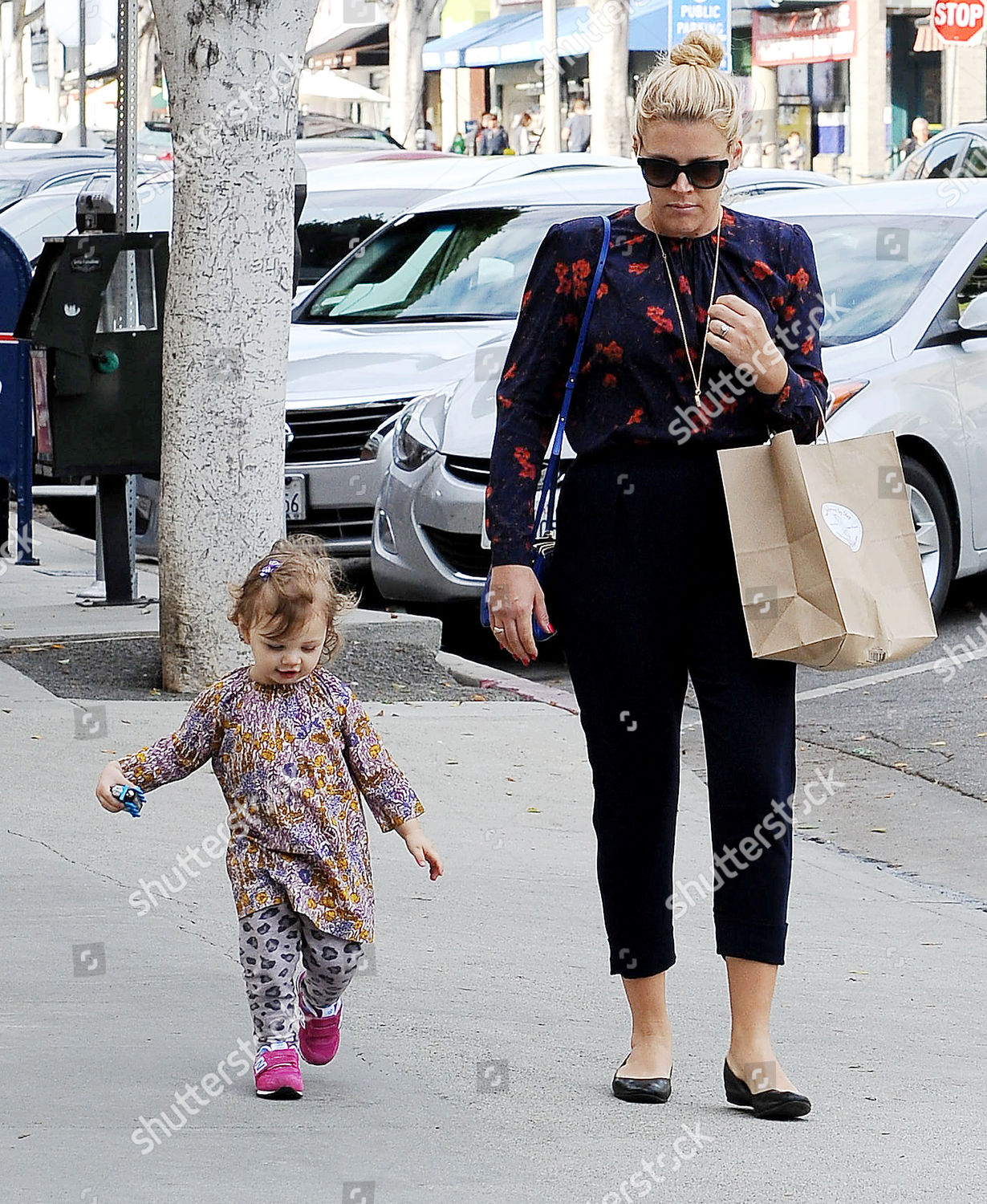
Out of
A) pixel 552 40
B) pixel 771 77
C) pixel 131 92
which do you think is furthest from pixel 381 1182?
pixel 771 77

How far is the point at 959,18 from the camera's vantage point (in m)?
31.9

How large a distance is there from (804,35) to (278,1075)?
1427 inches

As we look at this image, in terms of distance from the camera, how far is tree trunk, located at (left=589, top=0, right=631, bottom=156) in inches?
A: 1142

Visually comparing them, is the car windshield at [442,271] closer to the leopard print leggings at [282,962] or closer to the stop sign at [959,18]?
the leopard print leggings at [282,962]

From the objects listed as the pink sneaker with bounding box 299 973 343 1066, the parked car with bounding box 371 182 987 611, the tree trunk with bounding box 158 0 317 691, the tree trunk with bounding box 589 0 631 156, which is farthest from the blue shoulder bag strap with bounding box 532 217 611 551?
the tree trunk with bounding box 589 0 631 156

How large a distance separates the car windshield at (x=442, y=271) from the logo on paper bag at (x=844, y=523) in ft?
22.2

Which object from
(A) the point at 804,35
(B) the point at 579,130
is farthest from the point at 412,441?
(A) the point at 804,35

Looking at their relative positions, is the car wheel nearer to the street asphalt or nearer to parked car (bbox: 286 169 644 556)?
parked car (bbox: 286 169 644 556)

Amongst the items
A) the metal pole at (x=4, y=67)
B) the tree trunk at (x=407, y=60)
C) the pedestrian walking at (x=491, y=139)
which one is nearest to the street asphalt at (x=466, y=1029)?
the metal pole at (x=4, y=67)

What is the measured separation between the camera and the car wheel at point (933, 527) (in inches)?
333

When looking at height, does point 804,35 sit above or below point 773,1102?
above

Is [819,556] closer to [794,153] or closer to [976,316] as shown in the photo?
[976,316]

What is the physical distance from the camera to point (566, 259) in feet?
12.1

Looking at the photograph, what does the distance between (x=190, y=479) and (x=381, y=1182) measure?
3988 millimetres
